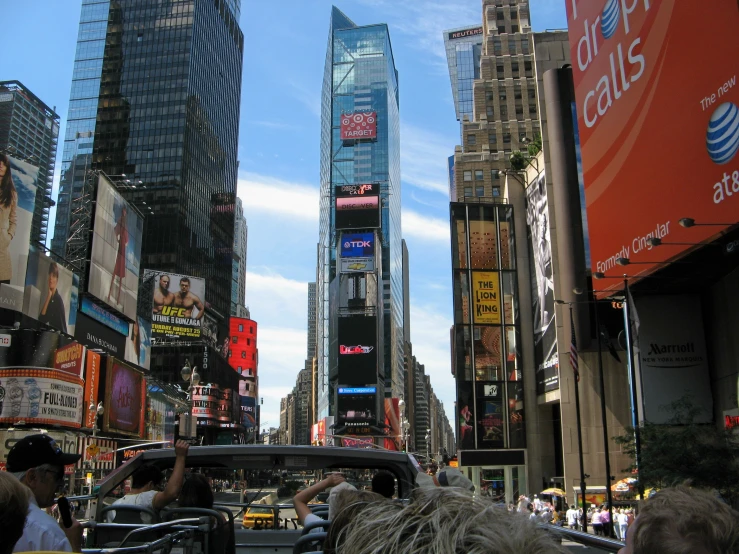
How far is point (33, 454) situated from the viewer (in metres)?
4.14

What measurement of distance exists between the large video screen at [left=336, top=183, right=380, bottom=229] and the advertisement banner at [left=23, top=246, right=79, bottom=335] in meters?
93.2

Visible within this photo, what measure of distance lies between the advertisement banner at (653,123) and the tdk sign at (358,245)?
113 meters

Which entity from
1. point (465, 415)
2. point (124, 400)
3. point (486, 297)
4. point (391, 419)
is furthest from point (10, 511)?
point (391, 419)

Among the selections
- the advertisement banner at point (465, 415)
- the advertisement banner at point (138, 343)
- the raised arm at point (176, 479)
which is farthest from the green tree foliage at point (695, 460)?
the advertisement banner at point (138, 343)

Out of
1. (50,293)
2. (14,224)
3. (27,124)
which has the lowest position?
(50,293)

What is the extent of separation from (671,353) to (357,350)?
113684 millimetres

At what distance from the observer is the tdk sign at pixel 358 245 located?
148 metres

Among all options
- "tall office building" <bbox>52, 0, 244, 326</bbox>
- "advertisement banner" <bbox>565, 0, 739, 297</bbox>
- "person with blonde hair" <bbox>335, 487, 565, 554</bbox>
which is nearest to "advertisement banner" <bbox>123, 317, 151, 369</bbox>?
"tall office building" <bbox>52, 0, 244, 326</bbox>

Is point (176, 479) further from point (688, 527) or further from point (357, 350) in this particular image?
point (357, 350)

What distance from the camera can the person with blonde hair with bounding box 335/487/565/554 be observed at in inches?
58.4

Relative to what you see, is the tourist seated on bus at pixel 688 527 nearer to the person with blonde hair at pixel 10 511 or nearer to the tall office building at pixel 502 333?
the person with blonde hair at pixel 10 511

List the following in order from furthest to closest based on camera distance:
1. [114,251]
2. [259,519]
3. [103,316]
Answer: [103,316] → [114,251] → [259,519]

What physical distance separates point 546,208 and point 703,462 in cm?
2909

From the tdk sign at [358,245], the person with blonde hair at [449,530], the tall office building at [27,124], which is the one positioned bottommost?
the person with blonde hair at [449,530]
